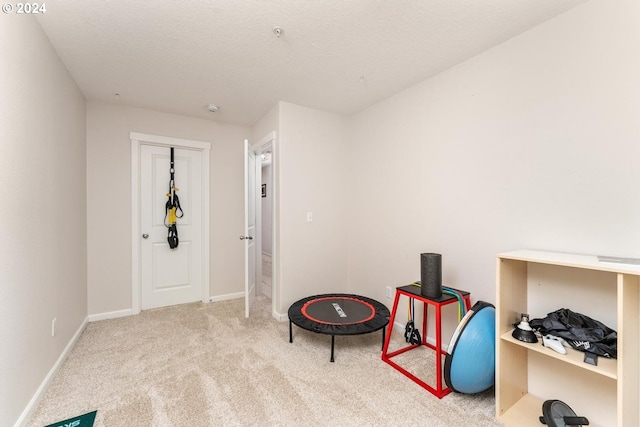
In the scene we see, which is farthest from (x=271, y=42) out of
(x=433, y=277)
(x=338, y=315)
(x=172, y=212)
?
(x=172, y=212)

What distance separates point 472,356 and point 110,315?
3676 mm

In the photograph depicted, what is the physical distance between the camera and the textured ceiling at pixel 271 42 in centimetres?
170

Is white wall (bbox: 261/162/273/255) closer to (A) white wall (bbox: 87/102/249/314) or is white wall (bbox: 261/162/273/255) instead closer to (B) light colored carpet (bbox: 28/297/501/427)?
(A) white wall (bbox: 87/102/249/314)

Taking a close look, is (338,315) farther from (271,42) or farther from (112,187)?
(112,187)

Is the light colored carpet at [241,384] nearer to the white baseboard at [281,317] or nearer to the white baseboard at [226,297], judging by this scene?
the white baseboard at [281,317]

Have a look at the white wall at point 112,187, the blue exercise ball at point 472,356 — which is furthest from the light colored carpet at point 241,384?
the white wall at point 112,187

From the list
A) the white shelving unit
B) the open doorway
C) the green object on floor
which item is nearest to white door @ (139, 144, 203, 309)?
the open doorway

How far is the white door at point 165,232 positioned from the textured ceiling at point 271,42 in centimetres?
91

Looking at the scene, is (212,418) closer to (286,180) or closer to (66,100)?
(286,180)

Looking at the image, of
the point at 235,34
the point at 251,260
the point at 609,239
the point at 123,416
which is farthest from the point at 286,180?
the point at 609,239

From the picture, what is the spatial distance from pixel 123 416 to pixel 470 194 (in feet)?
9.21

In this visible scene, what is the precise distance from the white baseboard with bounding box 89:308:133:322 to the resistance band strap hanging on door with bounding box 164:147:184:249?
34.3 inches

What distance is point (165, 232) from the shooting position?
3.57 meters

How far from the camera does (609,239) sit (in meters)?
1.54
